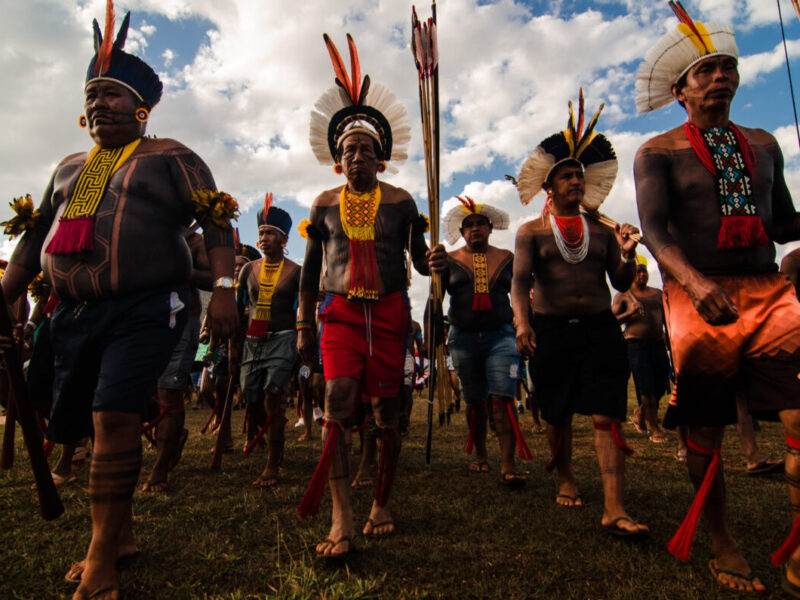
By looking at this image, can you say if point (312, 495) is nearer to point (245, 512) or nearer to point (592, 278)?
point (245, 512)

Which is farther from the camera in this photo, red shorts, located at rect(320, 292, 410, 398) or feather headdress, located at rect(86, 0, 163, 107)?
red shorts, located at rect(320, 292, 410, 398)

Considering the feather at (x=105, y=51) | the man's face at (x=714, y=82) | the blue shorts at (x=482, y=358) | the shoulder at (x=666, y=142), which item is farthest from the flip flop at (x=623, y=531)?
the feather at (x=105, y=51)

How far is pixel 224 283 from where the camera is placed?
2670 millimetres

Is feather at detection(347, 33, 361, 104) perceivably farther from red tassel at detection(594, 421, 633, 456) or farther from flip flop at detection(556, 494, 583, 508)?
flip flop at detection(556, 494, 583, 508)

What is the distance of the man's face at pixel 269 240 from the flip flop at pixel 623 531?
14.5ft

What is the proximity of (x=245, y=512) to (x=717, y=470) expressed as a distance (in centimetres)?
300

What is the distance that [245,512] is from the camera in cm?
351

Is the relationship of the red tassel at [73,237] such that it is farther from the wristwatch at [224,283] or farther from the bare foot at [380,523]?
the bare foot at [380,523]

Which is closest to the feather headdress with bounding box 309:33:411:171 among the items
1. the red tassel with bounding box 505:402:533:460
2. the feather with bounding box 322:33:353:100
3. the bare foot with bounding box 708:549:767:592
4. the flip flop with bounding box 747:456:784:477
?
the feather with bounding box 322:33:353:100

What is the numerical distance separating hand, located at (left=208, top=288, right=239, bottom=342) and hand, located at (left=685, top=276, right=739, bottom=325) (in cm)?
224

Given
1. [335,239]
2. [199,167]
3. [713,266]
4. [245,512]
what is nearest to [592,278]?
[713,266]

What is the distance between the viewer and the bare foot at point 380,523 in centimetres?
302

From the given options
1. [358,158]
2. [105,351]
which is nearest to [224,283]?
[105,351]

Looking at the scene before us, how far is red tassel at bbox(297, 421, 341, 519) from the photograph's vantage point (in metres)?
2.75
